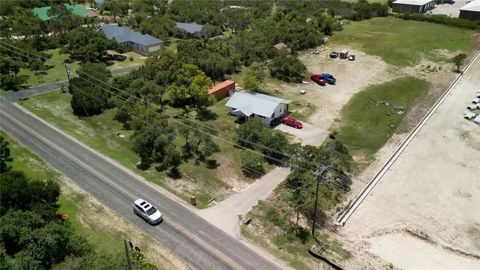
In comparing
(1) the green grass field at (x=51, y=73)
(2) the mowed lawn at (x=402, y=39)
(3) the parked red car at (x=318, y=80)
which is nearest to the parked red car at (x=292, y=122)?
(3) the parked red car at (x=318, y=80)

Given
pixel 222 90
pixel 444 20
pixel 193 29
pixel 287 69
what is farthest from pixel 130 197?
pixel 444 20

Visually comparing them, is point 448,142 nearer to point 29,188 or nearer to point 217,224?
point 217,224

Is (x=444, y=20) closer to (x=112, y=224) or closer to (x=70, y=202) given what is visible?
(x=112, y=224)

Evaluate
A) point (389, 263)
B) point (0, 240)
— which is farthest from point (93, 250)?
point (389, 263)

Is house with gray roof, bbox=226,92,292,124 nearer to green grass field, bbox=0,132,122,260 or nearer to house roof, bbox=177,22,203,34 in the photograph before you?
green grass field, bbox=0,132,122,260

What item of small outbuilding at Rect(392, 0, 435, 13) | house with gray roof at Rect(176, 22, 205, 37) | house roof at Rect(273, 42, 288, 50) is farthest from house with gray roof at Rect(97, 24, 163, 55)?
small outbuilding at Rect(392, 0, 435, 13)

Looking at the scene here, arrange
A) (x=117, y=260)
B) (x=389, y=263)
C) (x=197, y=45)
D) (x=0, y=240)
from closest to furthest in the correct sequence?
(x=117, y=260) → (x=0, y=240) → (x=389, y=263) → (x=197, y=45)
